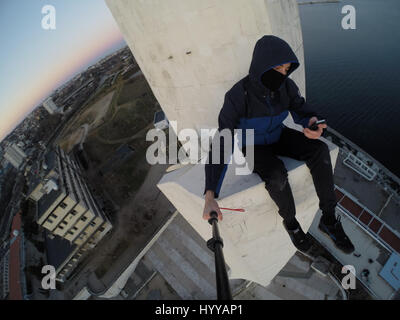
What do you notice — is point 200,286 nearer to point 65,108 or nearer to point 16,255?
point 16,255

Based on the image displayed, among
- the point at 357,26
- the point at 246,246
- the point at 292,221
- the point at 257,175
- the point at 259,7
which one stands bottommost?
the point at 357,26

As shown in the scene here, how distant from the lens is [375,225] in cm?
982

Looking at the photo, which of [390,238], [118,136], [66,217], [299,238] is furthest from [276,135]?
[118,136]

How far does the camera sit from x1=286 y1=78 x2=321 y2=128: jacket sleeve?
2.27 m

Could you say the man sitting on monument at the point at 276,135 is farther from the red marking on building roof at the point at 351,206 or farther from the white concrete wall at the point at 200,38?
the red marking on building roof at the point at 351,206

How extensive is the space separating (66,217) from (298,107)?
16299 mm

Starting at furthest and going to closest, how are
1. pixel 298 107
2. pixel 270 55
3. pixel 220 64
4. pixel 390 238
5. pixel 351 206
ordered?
pixel 351 206 → pixel 390 238 → pixel 220 64 → pixel 298 107 → pixel 270 55

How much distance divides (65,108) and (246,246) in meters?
54.5

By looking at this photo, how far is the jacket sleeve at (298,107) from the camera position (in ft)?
7.44

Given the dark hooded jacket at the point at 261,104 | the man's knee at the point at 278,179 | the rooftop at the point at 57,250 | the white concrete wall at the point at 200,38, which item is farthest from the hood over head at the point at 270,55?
the rooftop at the point at 57,250

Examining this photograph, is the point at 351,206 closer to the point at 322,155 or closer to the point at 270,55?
the point at 322,155

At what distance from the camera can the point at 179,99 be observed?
10.4ft

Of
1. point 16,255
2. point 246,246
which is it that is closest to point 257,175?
point 246,246

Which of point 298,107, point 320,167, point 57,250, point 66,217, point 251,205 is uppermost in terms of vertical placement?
point 298,107
